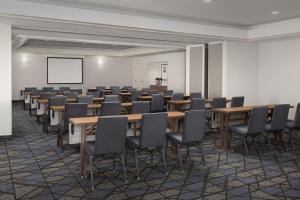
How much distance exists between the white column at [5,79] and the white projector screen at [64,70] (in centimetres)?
1019

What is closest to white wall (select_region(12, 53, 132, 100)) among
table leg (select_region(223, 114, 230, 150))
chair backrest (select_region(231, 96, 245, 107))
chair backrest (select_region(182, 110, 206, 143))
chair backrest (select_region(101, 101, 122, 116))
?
chair backrest (select_region(101, 101, 122, 116))

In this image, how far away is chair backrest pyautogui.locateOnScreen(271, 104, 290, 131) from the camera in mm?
5930

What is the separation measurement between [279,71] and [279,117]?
4.47 meters

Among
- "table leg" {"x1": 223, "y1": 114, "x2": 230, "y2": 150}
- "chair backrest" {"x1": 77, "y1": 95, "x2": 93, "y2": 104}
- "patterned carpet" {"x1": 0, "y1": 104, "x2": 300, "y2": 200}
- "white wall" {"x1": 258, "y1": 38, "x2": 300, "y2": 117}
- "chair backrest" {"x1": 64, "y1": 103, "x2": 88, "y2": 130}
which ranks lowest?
"patterned carpet" {"x1": 0, "y1": 104, "x2": 300, "y2": 200}

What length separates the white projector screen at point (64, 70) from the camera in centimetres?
1708

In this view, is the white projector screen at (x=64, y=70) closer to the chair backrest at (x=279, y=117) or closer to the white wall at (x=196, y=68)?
the white wall at (x=196, y=68)

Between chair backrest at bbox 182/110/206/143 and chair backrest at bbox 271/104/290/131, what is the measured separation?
6.28ft

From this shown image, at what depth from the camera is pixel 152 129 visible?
14.6ft

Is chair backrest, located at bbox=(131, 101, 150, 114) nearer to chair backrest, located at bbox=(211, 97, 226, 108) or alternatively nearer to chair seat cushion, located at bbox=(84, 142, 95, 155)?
chair backrest, located at bbox=(211, 97, 226, 108)

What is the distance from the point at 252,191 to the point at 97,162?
8.62ft

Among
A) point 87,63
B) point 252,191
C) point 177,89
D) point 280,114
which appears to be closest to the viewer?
point 252,191

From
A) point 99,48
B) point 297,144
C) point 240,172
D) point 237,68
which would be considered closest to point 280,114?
point 297,144

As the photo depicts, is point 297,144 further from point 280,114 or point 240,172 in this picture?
point 240,172

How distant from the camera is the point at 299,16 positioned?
8.01 m
